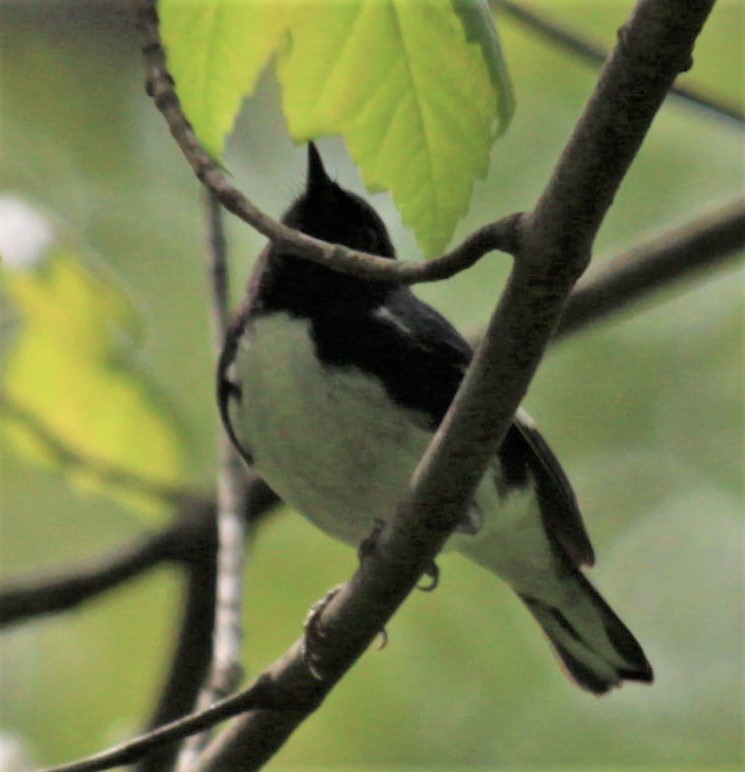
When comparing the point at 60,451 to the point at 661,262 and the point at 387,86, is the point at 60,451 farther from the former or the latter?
the point at 387,86

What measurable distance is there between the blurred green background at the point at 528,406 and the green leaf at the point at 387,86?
9.86ft

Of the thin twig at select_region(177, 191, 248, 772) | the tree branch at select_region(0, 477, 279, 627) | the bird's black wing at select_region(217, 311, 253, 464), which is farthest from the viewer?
the tree branch at select_region(0, 477, 279, 627)

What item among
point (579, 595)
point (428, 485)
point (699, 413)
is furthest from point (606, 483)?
point (428, 485)

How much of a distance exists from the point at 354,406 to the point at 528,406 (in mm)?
3023

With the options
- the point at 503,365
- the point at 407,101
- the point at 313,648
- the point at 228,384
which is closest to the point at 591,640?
the point at 228,384

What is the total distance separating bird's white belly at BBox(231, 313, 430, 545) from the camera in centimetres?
228

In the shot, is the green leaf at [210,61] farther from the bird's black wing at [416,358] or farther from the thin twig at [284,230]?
the bird's black wing at [416,358]

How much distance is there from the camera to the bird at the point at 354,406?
2293mm

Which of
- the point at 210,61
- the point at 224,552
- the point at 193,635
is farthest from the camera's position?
the point at 193,635

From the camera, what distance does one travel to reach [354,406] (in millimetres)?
2273

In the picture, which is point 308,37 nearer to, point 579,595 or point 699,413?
point 579,595

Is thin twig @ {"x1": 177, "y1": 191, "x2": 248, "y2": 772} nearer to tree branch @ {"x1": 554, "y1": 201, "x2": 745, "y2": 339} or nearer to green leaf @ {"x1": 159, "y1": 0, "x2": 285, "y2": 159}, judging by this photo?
green leaf @ {"x1": 159, "y1": 0, "x2": 285, "y2": 159}

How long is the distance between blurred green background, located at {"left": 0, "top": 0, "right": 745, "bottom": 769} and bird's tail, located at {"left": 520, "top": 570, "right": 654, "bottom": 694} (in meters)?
1.57

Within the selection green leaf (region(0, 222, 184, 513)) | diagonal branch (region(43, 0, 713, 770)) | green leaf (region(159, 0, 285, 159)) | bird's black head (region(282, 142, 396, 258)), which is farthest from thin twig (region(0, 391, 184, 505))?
green leaf (region(159, 0, 285, 159))
